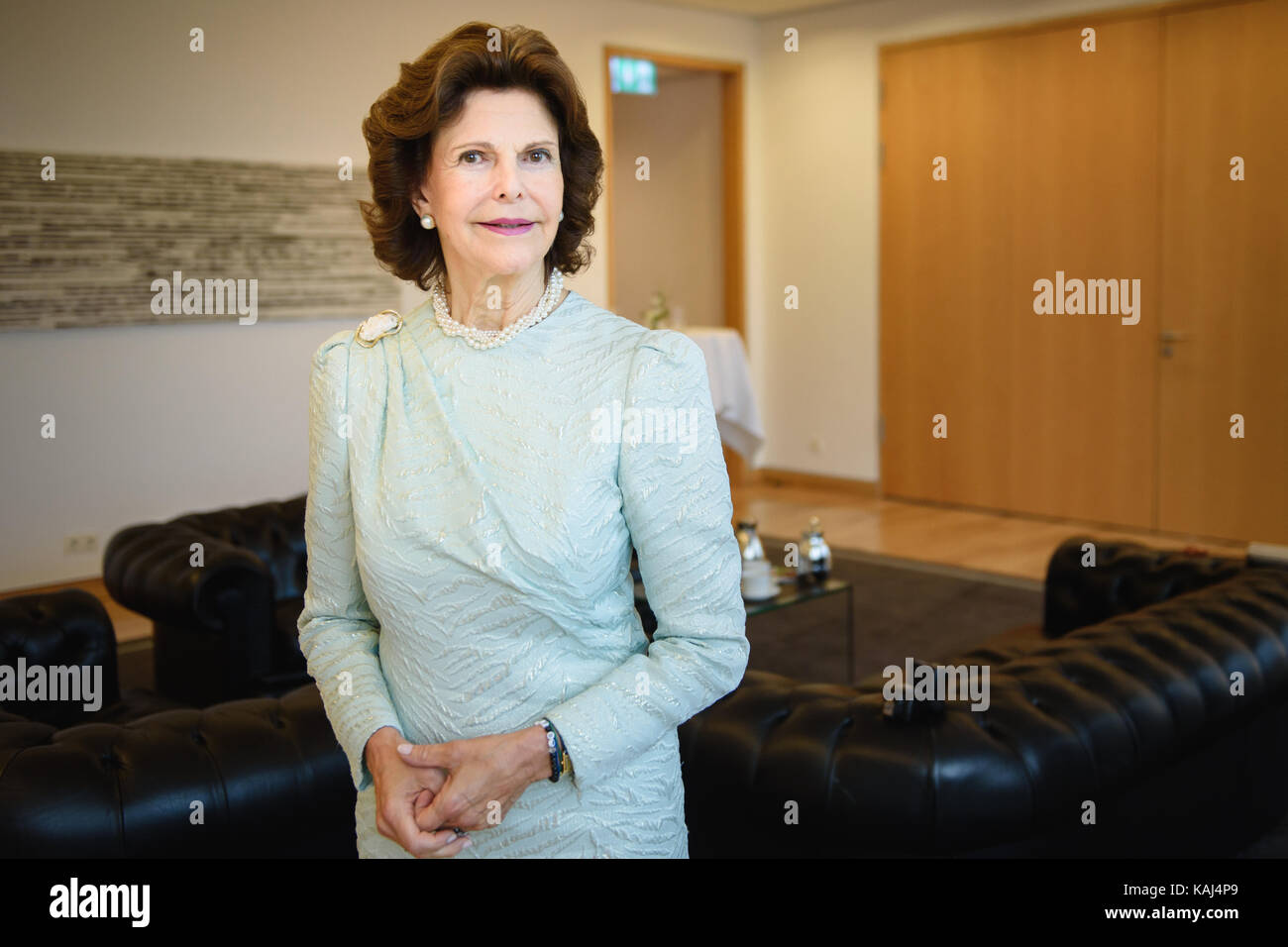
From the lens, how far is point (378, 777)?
1.29 metres

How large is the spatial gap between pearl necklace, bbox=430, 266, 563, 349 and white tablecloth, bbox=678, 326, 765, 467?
5941mm

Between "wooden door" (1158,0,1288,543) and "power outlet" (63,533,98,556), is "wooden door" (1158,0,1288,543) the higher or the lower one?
the higher one

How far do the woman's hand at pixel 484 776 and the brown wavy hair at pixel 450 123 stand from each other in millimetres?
523

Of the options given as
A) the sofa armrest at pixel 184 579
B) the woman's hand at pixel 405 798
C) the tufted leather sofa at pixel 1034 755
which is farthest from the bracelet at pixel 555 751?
the sofa armrest at pixel 184 579

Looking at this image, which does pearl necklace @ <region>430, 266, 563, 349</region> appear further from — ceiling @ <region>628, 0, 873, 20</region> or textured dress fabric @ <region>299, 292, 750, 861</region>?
ceiling @ <region>628, 0, 873, 20</region>

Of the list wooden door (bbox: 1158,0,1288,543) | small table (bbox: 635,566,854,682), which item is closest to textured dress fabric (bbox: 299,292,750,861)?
small table (bbox: 635,566,854,682)

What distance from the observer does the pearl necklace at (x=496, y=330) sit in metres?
1.35

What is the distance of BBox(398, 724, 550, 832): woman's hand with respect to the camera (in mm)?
1234

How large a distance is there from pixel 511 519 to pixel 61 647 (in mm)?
2378

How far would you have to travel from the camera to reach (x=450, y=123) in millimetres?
1312

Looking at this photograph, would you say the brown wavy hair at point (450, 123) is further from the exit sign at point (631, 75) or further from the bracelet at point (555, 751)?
the exit sign at point (631, 75)

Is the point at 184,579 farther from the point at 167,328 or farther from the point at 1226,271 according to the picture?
the point at 1226,271
